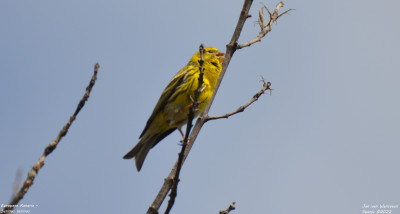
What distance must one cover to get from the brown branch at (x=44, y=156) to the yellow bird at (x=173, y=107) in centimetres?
434

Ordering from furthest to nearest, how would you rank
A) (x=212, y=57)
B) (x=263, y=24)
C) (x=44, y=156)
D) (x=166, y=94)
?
1. (x=212, y=57)
2. (x=166, y=94)
3. (x=263, y=24)
4. (x=44, y=156)

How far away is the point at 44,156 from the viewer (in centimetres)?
209

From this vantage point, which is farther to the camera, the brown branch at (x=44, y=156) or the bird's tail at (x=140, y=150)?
the bird's tail at (x=140, y=150)

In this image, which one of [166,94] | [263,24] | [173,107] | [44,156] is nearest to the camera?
[44,156]

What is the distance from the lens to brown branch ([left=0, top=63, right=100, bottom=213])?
1962 mm

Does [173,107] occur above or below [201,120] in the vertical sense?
above

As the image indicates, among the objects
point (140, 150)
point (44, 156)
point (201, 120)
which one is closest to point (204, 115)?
point (201, 120)

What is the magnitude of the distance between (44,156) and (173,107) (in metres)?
4.72

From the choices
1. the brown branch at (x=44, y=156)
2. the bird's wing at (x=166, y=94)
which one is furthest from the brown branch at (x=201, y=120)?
the bird's wing at (x=166, y=94)

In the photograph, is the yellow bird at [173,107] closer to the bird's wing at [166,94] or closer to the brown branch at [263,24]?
the bird's wing at [166,94]

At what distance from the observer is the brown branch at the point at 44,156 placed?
6.44 ft

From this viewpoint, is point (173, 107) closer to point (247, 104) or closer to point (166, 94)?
point (166, 94)

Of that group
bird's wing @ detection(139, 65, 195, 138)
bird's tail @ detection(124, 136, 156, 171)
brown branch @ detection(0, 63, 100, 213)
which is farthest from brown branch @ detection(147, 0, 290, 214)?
bird's tail @ detection(124, 136, 156, 171)

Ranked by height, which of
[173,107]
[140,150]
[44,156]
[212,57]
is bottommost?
[44,156]
